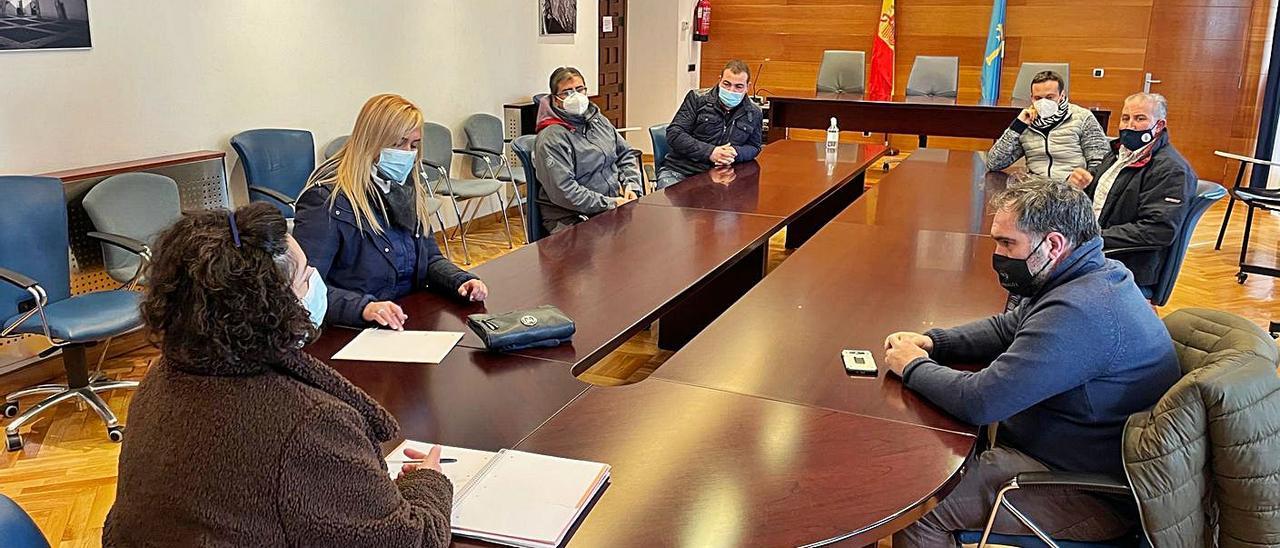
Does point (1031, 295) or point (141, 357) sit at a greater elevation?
point (1031, 295)

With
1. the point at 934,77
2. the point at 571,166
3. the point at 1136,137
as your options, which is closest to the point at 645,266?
the point at 571,166

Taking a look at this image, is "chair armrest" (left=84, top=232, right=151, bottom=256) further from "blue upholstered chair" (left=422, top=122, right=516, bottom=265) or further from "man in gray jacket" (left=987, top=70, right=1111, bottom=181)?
"man in gray jacket" (left=987, top=70, right=1111, bottom=181)

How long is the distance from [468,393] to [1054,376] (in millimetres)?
1195

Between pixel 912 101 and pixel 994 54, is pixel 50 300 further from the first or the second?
pixel 994 54

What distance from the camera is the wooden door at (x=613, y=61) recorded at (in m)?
8.73

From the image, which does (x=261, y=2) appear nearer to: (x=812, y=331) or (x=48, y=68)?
(x=48, y=68)

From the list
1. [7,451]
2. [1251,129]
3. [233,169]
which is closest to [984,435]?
[7,451]

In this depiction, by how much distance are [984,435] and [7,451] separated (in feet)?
10.5

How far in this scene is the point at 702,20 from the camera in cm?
984

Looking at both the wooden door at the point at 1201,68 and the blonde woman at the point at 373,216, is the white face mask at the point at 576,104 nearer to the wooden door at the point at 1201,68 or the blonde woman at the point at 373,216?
the blonde woman at the point at 373,216

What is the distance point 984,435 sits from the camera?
92.3 inches

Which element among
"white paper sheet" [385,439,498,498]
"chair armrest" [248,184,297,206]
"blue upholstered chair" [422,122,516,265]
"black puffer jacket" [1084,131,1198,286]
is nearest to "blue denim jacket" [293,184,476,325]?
"white paper sheet" [385,439,498,498]

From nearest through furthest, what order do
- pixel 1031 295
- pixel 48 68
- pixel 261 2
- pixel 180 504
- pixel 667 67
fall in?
pixel 180 504 < pixel 1031 295 < pixel 48 68 < pixel 261 2 < pixel 667 67

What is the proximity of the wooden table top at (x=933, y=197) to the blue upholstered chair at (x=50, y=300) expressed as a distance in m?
2.78
